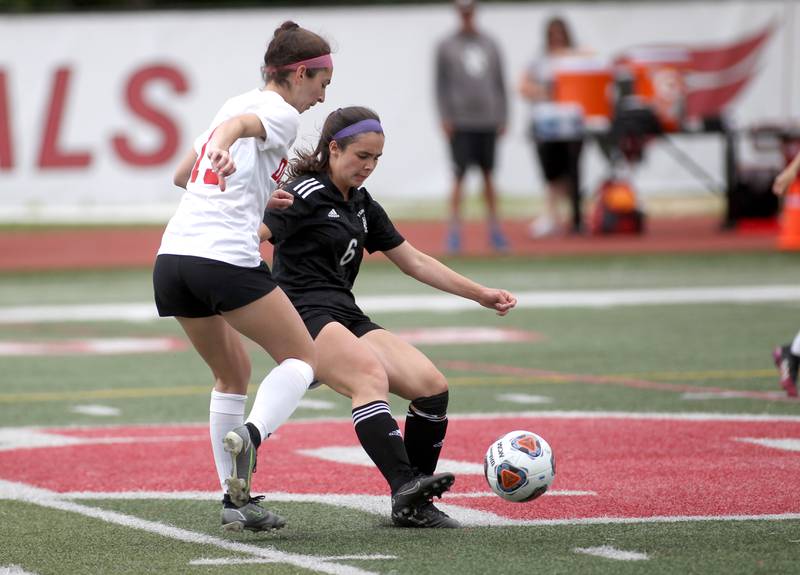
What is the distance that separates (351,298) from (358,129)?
708 mm

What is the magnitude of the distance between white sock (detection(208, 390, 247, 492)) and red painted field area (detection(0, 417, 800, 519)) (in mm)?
828

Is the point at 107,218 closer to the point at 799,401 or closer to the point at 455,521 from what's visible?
the point at 799,401

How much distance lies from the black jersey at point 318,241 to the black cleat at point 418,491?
82 cm

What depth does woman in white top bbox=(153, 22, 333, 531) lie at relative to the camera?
233 inches

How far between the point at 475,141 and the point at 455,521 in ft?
42.8

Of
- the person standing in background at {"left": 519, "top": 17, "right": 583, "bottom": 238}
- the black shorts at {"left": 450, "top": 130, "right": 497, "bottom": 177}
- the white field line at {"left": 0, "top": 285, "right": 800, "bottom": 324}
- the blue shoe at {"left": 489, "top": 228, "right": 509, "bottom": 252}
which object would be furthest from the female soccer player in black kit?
the person standing in background at {"left": 519, "top": 17, "right": 583, "bottom": 238}

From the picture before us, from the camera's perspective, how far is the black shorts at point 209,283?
5918mm

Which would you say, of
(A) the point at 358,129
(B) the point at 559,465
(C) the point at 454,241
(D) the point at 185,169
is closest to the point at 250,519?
(D) the point at 185,169

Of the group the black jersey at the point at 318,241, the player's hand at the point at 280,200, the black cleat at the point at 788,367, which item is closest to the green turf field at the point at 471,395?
the black cleat at the point at 788,367

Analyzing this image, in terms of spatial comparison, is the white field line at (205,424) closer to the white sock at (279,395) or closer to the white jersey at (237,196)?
the white sock at (279,395)

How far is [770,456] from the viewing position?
301 inches

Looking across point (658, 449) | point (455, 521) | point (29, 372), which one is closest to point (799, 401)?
point (658, 449)

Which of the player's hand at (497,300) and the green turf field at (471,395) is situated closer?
the green turf field at (471,395)

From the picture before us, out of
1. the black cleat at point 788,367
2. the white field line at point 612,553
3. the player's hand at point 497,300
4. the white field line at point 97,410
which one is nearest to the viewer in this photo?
the white field line at point 612,553
